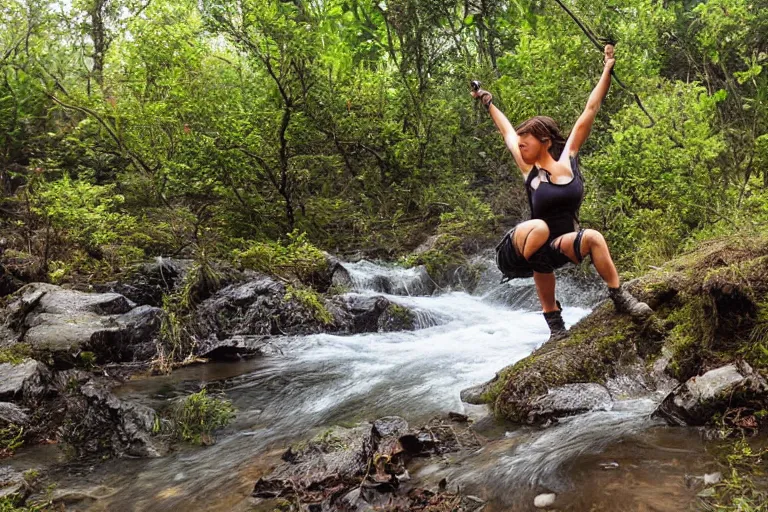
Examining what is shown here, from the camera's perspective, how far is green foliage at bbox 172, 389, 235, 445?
176 inches

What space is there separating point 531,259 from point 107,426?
12.5 ft

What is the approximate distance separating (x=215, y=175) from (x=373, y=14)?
6550 millimetres

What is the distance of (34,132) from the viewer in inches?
462

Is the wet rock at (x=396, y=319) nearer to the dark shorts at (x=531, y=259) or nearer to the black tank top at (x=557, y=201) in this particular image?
the dark shorts at (x=531, y=259)

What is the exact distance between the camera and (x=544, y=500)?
7.79 feet

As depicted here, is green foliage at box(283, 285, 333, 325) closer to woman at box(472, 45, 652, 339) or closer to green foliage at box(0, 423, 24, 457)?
green foliage at box(0, 423, 24, 457)

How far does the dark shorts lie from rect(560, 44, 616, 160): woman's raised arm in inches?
21.9

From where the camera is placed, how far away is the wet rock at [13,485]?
3266 millimetres

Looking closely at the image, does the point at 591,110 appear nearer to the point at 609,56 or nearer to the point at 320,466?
the point at 609,56

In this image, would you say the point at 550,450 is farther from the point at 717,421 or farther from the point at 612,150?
the point at 612,150

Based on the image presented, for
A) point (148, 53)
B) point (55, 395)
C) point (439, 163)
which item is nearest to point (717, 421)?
point (55, 395)

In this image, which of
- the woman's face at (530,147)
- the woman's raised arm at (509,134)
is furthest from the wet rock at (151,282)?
the woman's face at (530,147)

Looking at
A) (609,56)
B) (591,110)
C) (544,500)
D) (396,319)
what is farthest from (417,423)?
(396,319)

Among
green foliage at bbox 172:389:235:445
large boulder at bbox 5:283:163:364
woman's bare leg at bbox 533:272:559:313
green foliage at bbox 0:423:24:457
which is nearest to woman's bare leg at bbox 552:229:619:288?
woman's bare leg at bbox 533:272:559:313
